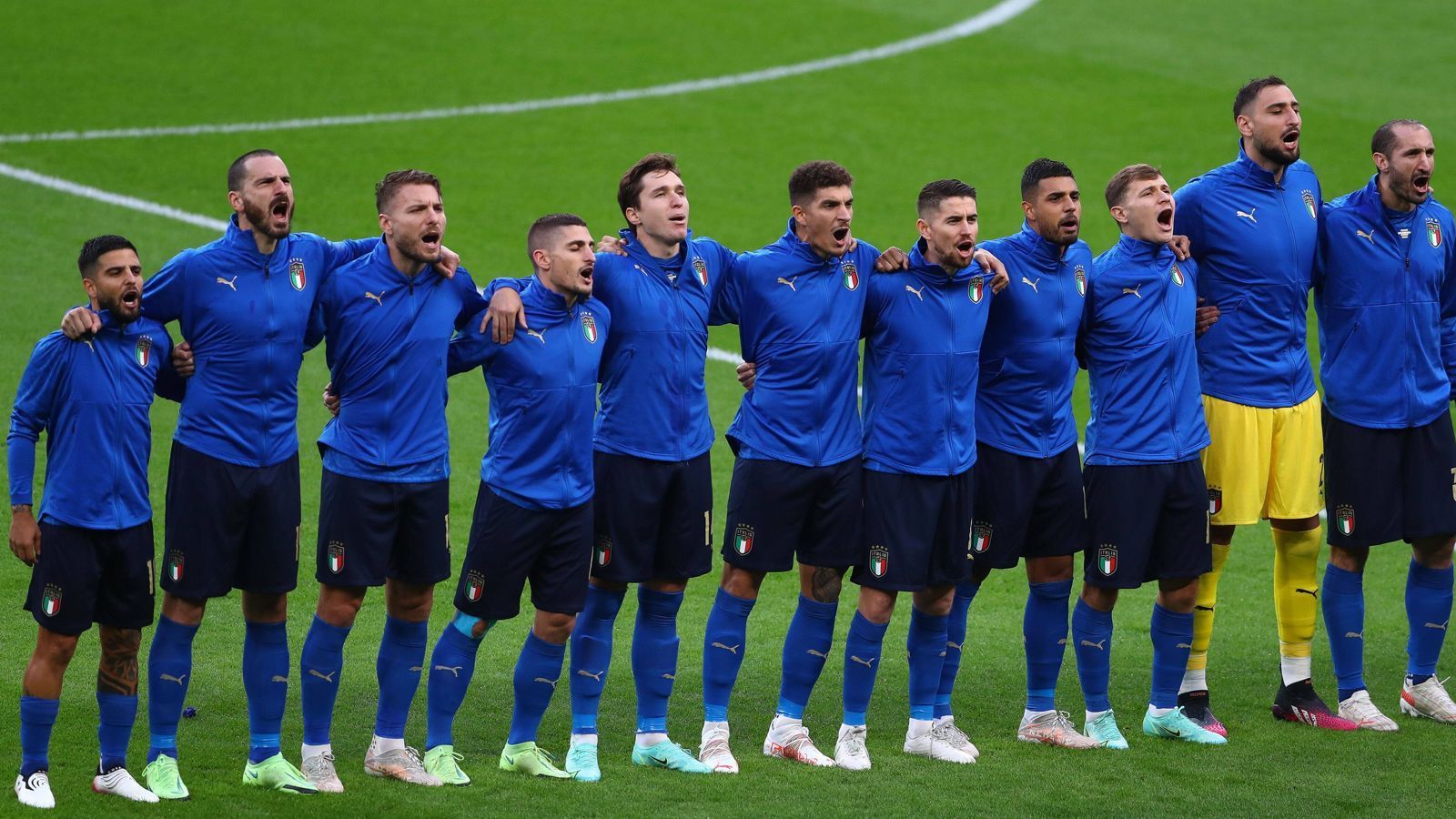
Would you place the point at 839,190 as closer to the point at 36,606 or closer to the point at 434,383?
the point at 434,383

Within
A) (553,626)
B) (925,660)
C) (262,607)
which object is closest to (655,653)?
(553,626)

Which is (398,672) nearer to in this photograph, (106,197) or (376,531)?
(376,531)

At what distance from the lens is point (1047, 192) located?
7.75 meters

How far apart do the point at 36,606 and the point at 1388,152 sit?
6015mm

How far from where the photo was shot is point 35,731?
6.69 m

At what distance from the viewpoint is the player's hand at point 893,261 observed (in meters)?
7.61

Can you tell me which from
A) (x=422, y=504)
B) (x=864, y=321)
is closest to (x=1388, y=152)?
(x=864, y=321)

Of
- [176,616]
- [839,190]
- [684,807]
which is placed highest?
[839,190]

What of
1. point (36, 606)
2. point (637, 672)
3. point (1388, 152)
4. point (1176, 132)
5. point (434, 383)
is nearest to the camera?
point (36, 606)

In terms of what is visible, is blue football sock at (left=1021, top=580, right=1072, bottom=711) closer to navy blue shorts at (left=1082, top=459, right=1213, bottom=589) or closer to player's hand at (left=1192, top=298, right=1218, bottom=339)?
navy blue shorts at (left=1082, top=459, right=1213, bottom=589)

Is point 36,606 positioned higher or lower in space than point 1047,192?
lower

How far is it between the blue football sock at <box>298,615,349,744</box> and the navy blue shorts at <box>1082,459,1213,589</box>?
3177 mm

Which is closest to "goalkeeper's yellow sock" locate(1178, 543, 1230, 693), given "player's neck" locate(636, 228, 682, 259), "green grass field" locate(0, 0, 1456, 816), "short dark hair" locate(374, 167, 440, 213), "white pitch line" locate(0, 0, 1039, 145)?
"green grass field" locate(0, 0, 1456, 816)

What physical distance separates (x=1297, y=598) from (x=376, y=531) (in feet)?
14.0
